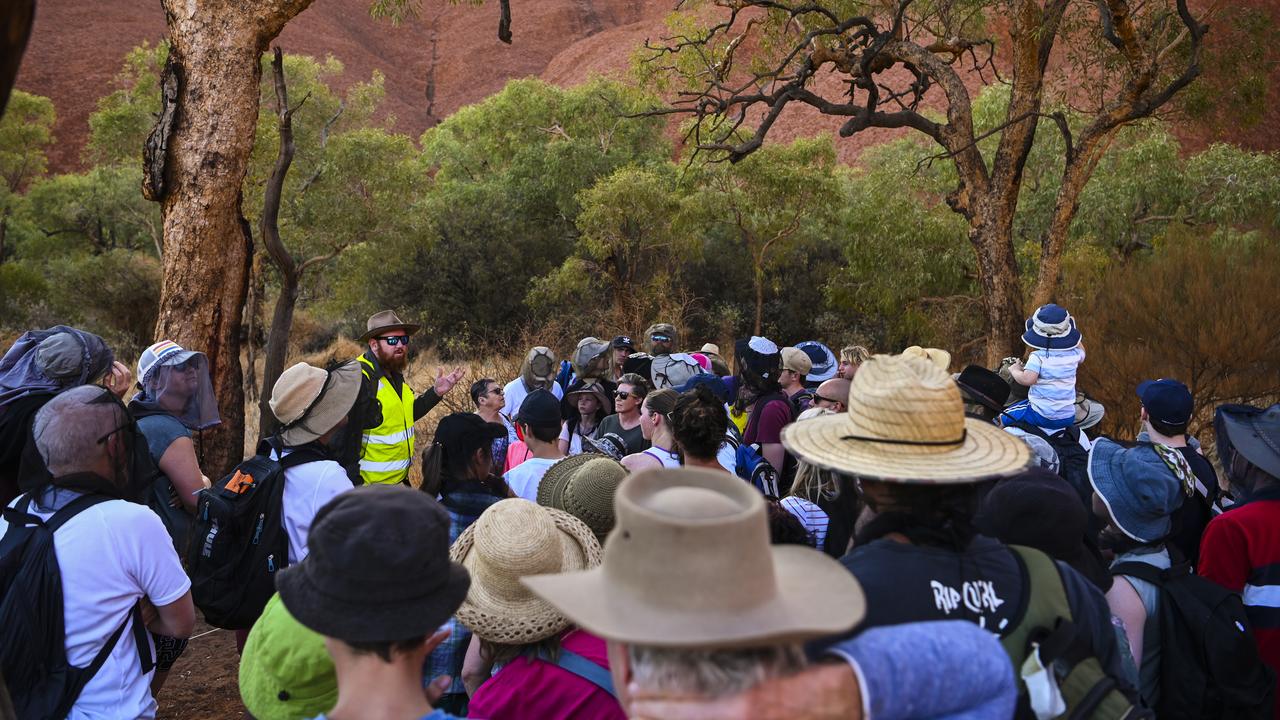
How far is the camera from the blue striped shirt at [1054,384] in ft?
17.8

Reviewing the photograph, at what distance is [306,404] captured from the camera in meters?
4.21

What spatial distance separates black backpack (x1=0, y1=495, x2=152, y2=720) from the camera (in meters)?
2.93

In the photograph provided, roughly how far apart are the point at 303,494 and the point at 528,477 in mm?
1159

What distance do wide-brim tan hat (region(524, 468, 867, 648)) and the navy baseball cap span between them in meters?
3.58

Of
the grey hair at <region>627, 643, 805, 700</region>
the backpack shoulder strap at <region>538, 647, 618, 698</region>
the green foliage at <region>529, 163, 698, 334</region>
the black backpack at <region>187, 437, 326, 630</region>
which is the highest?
the grey hair at <region>627, 643, 805, 700</region>

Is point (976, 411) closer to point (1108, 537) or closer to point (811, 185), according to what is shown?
point (1108, 537)

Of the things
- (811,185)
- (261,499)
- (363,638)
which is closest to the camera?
(363,638)

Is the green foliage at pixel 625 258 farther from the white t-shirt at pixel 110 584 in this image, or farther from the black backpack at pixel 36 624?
the black backpack at pixel 36 624

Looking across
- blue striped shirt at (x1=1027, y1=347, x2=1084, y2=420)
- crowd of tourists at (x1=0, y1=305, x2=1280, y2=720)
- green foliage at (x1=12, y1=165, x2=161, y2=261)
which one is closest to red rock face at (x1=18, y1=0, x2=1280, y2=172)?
green foliage at (x1=12, y1=165, x2=161, y2=261)

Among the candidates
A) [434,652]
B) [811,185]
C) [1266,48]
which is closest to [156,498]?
[434,652]

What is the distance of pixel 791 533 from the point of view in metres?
3.14

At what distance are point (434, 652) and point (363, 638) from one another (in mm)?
1414

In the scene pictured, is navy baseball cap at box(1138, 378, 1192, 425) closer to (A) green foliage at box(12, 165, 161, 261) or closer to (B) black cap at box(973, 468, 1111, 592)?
(B) black cap at box(973, 468, 1111, 592)

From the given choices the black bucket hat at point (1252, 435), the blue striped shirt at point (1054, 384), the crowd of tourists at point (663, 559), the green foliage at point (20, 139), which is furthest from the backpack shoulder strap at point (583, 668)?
the green foliage at point (20, 139)
